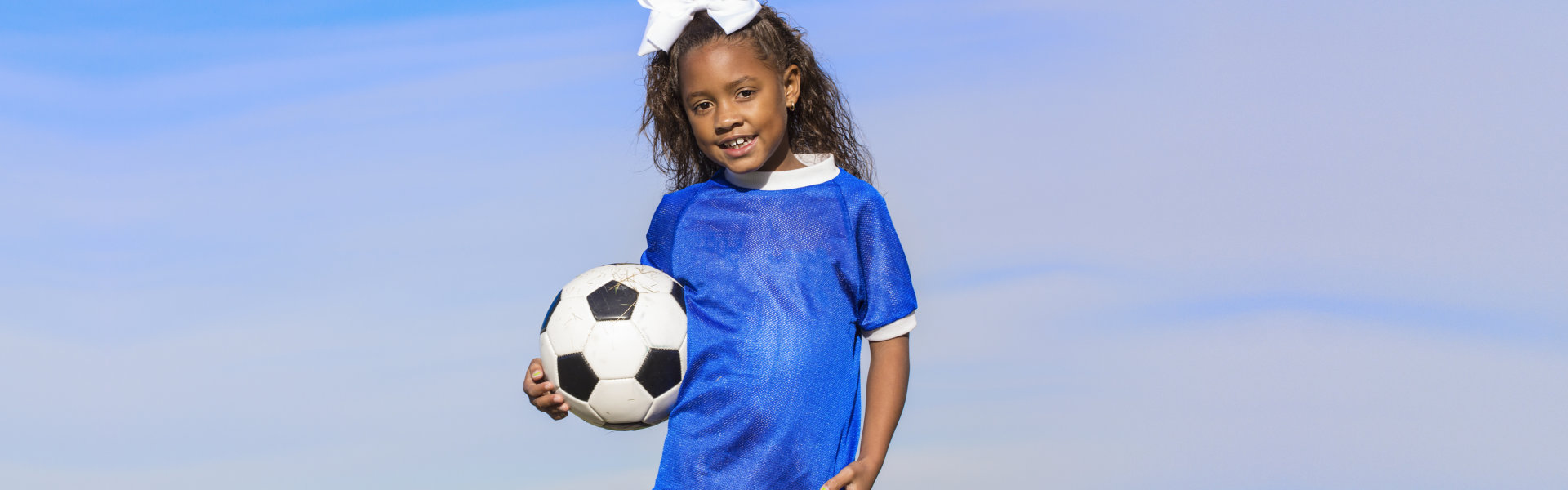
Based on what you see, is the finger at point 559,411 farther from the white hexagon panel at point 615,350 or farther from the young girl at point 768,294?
→ the white hexagon panel at point 615,350

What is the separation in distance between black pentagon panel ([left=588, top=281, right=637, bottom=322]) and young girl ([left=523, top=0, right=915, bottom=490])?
23 cm

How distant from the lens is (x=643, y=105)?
15.7 feet

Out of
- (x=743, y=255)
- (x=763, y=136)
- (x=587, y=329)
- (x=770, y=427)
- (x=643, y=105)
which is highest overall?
(x=643, y=105)

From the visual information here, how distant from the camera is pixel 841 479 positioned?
13.1 feet

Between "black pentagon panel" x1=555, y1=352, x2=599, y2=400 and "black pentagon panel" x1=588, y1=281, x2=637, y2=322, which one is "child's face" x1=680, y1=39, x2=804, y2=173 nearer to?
"black pentagon panel" x1=588, y1=281, x2=637, y2=322

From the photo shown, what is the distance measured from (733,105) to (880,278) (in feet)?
2.36

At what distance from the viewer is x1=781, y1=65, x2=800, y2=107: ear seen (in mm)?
4441

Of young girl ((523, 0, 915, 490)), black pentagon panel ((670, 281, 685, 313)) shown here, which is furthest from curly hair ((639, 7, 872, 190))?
black pentagon panel ((670, 281, 685, 313))

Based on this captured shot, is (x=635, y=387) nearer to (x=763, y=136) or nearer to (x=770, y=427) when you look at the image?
(x=770, y=427)

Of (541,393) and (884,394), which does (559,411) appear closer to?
(541,393)

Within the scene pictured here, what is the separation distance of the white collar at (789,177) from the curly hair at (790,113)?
280 millimetres

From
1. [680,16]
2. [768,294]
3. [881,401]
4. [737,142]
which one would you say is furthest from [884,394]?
[680,16]

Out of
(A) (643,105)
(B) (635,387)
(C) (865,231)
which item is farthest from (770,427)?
(A) (643,105)

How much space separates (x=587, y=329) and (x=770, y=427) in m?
0.63
